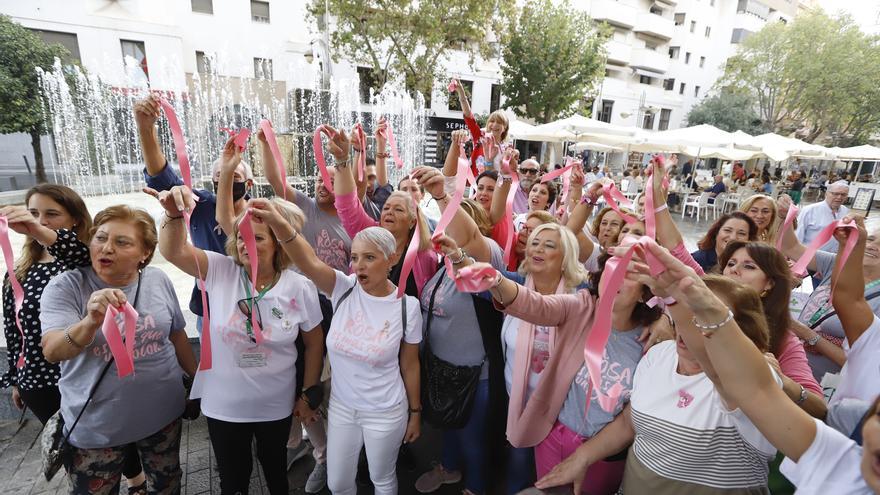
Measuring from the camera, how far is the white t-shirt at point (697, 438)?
152 cm

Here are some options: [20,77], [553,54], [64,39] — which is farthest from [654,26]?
[20,77]

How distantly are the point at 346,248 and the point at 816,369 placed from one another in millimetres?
3186

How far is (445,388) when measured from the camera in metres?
2.45

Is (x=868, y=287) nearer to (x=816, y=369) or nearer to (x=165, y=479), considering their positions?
(x=816, y=369)

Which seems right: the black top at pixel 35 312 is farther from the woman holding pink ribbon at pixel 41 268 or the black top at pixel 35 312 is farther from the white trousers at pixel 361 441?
the white trousers at pixel 361 441

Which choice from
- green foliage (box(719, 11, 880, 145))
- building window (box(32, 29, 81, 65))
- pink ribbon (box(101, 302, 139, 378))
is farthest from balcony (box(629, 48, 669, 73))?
pink ribbon (box(101, 302, 139, 378))

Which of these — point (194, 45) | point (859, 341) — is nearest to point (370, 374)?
point (859, 341)

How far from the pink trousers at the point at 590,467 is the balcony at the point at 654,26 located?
3539 centimetres

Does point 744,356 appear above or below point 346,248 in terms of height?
above

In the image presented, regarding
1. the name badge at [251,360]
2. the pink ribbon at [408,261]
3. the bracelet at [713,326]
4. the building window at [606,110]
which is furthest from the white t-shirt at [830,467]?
the building window at [606,110]

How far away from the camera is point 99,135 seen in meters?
15.1

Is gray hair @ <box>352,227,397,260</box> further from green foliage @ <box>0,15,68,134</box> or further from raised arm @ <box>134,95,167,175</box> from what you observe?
green foliage @ <box>0,15,68,134</box>

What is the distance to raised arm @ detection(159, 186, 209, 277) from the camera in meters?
1.92

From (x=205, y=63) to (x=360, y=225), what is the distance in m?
21.9
